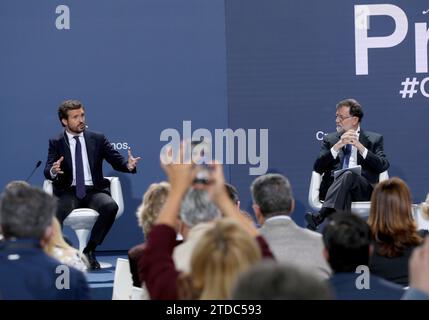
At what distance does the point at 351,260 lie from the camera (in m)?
2.71

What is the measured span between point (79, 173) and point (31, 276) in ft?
11.0

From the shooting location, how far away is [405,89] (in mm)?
6574

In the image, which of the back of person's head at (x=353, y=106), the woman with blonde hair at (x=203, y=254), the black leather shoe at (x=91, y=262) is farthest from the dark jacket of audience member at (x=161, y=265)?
the back of person's head at (x=353, y=106)

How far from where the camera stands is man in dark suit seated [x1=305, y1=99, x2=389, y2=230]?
19.0 feet

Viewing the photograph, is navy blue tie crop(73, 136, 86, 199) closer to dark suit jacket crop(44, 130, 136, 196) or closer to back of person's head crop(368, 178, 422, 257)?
dark suit jacket crop(44, 130, 136, 196)

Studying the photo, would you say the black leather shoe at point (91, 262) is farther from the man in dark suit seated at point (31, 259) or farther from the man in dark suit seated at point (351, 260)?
the man in dark suit seated at point (351, 260)

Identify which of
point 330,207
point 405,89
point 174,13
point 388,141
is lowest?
point 330,207

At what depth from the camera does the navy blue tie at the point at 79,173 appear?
230 inches

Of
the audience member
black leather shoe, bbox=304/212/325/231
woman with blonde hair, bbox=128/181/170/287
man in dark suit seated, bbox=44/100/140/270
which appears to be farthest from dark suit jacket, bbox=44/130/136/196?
the audience member

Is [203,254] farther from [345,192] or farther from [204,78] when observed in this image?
[204,78]
